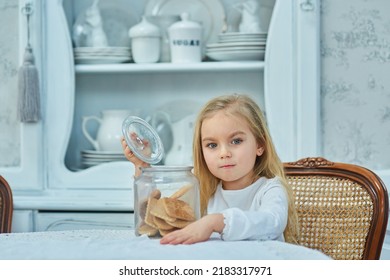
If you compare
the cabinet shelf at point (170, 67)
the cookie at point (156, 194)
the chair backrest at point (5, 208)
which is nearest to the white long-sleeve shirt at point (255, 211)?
the cookie at point (156, 194)

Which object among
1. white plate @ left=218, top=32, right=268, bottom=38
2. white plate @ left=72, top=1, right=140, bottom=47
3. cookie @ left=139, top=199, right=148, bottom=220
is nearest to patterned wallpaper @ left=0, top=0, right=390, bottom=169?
white plate @ left=218, top=32, right=268, bottom=38

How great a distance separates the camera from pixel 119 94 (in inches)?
94.6

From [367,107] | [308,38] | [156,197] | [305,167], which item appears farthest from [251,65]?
[156,197]

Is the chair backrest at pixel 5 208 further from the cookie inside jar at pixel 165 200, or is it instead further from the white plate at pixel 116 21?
the cookie inside jar at pixel 165 200

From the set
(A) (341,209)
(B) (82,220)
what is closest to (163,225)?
(A) (341,209)

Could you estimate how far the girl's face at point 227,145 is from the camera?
4.25 ft

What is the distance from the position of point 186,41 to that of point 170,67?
0.10m

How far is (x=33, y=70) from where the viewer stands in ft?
7.18

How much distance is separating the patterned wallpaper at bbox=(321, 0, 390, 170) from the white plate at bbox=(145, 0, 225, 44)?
0.37 m

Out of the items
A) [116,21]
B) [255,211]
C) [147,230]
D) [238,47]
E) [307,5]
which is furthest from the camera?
[116,21]

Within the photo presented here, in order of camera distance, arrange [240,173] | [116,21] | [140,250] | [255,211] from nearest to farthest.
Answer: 1. [140,250]
2. [255,211]
3. [240,173]
4. [116,21]

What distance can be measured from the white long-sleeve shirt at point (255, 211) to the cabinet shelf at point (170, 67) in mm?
855

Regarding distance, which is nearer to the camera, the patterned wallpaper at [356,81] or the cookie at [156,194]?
the cookie at [156,194]

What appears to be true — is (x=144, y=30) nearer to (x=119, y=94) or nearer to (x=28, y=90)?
(x=119, y=94)
